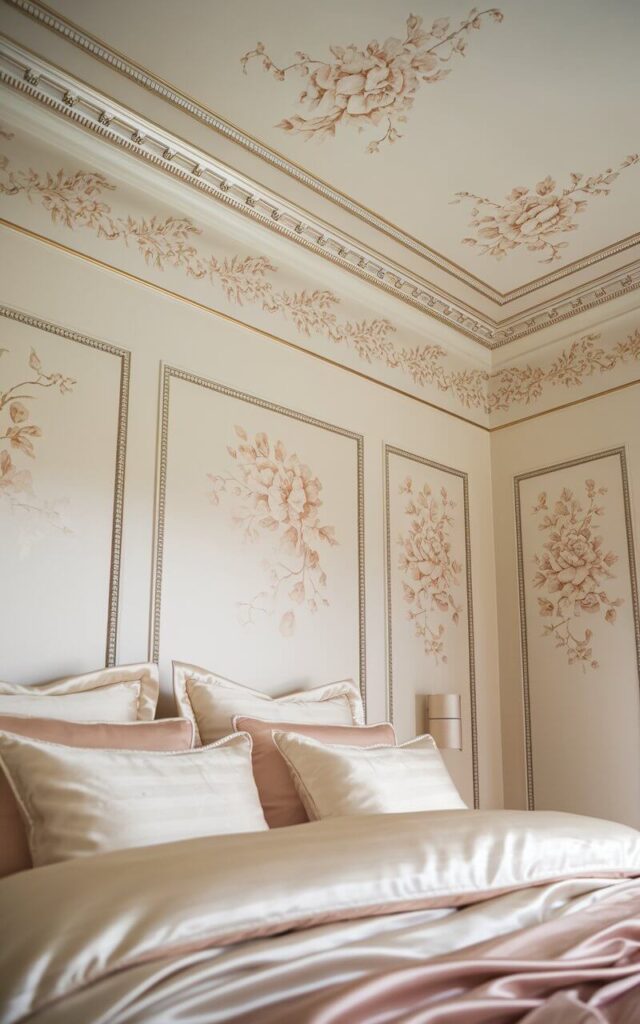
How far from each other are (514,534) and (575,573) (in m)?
0.42

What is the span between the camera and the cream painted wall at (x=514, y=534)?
350cm

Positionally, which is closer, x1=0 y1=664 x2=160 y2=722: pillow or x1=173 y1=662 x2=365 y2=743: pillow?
x1=0 y1=664 x2=160 y2=722: pillow

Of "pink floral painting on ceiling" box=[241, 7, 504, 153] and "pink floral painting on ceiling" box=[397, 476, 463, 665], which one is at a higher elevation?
"pink floral painting on ceiling" box=[241, 7, 504, 153]

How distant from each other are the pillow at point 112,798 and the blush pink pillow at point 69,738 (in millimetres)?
50

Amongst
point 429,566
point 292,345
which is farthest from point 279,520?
point 429,566

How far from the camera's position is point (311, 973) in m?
1.15

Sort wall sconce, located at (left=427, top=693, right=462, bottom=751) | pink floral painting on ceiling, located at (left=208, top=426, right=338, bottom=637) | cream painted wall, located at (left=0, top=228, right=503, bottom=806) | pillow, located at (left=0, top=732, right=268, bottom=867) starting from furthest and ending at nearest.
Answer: wall sconce, located at (left=427, top=693, right=462, bottom=751)
pink floral painting on ceiling, located at (left=208, top=426, right=338, bottom=637)
cream painted wall, located at (left=0, top=228, right=503, bottom=806)
pillow, located at (left=0, top=732, right=268, bottom=867)

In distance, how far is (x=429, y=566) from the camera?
382 centimetres

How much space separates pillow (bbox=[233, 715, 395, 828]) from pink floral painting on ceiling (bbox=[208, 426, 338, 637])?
534 mm

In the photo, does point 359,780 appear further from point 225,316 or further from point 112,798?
→ point 225,316

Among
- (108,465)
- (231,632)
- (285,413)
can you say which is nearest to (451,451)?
(285,413)

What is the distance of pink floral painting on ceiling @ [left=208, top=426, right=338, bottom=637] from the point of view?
3.06 m

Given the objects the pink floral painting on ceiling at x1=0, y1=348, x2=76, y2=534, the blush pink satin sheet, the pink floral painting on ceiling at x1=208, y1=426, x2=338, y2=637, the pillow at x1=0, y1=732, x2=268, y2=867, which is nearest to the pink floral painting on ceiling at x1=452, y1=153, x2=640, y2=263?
the pink floral painting on ceiling at x1=208, y1=426, x2=338, y2=637

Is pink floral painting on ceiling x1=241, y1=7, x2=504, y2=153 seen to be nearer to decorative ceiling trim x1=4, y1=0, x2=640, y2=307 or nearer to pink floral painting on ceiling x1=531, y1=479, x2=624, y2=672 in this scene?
decorative ceiling trim x1=4, y1=0, x2=640, y2=307
